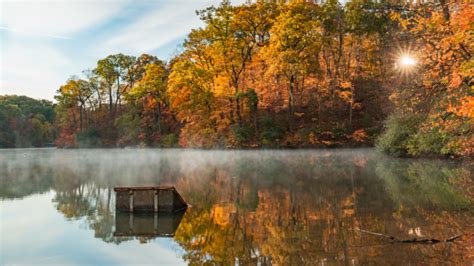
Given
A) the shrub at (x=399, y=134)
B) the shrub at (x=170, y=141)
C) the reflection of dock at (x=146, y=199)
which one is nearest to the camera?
the reflection of dock at (x=146, y=199)

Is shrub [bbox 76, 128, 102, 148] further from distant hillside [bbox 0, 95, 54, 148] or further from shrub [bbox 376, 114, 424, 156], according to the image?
shrub [bbox 376, 114, 424, 156]

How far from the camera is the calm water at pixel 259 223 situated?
8156mm

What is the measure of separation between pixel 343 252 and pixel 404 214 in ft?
14.2

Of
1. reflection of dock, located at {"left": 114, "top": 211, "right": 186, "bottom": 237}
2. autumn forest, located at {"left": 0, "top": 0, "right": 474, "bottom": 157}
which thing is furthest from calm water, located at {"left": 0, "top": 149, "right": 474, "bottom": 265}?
autumn forest, located at {"left": 0, "top": 0, "right": 474, "bottom": 157}

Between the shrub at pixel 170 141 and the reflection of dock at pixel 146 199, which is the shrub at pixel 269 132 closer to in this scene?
the shrub at pixel 170 141

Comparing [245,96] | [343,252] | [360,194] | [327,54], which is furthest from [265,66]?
[343,252]

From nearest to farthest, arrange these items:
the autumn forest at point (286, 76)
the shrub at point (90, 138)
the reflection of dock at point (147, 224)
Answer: the reflection of dock at point (147, 224), the autumn forest at point (286, 76), the shrub at point (90, 138)

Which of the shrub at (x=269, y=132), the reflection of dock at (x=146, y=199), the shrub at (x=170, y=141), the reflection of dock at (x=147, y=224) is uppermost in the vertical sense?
the shrub at (x=269, y=132)

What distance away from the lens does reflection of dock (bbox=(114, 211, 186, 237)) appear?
10727mm

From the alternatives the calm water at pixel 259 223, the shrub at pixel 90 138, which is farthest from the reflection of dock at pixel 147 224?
the shrub at pixel 90 138

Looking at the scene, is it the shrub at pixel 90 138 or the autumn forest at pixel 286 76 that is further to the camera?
the shrub at pixel 90 138

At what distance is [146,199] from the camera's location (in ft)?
42.3

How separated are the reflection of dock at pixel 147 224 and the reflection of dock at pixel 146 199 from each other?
8.3 inches

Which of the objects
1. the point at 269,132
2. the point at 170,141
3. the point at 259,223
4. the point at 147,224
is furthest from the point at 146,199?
the point at 170,141
